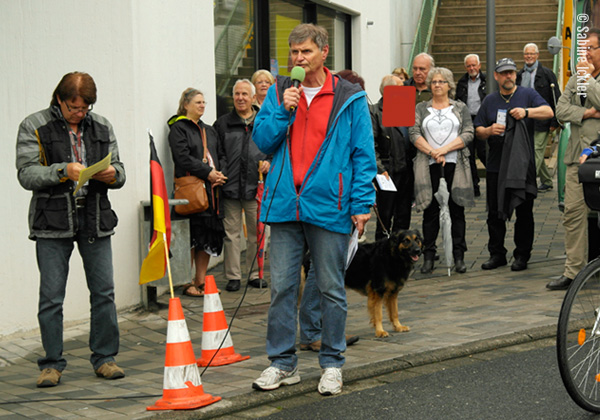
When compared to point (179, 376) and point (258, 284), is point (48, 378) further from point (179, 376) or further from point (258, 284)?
point (258, 284)

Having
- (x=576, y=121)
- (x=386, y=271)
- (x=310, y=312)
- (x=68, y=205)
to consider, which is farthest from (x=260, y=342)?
(x=576, y=121)

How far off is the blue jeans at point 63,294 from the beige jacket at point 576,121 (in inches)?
184

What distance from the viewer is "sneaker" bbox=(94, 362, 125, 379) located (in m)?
6.38

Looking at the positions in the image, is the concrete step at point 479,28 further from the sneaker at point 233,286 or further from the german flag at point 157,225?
the german flag at point 157,225

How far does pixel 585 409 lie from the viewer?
5199 millimetres

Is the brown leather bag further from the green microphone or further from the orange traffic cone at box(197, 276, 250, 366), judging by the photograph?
the green microphone

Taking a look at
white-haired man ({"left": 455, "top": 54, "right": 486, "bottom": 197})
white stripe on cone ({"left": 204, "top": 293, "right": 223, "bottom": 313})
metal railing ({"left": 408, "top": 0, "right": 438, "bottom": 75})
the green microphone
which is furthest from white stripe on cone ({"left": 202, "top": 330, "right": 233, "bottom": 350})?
metal railing ({"left": 408, "top": 0, "right": 438, "bottom": 75})

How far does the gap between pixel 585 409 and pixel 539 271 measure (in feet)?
16.4

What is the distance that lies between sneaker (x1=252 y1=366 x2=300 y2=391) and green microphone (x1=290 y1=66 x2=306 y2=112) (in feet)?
5.32

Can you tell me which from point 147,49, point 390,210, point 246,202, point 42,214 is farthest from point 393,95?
point 42,214

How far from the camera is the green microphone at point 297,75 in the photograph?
218 inches

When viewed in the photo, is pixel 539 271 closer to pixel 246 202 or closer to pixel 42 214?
pixel 246 202

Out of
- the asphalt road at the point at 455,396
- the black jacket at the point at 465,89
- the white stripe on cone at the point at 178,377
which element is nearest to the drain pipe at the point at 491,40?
the black jacket at the point at 465,89

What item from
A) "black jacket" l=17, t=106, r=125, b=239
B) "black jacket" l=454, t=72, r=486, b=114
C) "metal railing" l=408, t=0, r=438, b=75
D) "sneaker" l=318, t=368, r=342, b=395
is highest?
"metal railing" l=408, t=0, r=438, b=75
